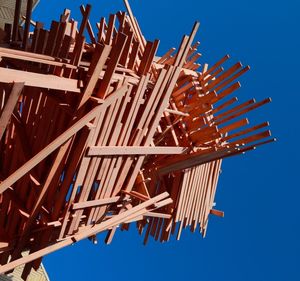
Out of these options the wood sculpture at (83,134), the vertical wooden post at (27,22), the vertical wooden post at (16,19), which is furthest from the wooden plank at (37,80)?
the vertical wooden post at (16,19)

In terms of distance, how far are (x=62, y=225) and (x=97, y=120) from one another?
1757mm

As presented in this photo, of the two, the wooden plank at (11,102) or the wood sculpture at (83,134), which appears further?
the wood sculpture at (83,134)

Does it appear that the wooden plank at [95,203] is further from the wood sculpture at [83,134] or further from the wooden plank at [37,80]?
the wooden plank at [37,80]

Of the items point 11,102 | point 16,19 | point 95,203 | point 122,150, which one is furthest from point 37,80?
point 95,203

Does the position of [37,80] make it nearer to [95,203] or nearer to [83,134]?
[83,134]

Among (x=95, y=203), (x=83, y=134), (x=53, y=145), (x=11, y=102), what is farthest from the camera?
(x=95, y=203)

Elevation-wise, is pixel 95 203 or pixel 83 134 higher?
pixel 83 134

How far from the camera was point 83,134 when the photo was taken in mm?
6473

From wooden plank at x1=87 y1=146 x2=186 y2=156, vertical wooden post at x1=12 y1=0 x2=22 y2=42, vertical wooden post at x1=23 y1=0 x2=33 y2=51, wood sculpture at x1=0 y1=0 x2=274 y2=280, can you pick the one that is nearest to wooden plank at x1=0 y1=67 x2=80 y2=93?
wood sculpture at x1=0 y1=0 x2=274 y2=280

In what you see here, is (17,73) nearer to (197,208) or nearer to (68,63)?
(68,63)

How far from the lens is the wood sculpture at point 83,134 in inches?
249

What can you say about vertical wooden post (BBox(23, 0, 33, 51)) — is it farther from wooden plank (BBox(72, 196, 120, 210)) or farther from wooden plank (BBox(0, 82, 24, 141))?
wooden plank (BBox(72, 196, 120, 210))

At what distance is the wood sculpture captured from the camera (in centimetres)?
634

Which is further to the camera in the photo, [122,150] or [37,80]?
[122,150]
